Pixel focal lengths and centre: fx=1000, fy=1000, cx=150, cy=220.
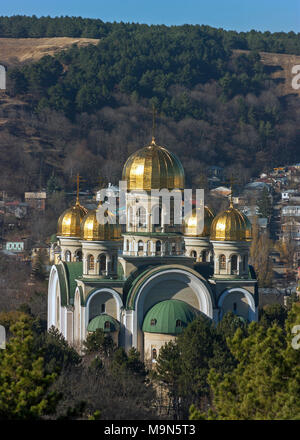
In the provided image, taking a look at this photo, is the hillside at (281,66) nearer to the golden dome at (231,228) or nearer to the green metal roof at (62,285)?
the green metal roof at (62,285)

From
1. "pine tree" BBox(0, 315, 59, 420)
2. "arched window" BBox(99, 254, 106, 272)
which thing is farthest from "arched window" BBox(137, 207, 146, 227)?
"pine tree" BBox(0, 315, 59, 420)

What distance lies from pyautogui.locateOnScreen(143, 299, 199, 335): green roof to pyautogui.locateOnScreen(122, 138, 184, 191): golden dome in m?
4.25

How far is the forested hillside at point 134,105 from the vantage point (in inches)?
3804

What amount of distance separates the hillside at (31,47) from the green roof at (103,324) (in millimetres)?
90004

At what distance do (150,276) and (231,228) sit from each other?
3134mm

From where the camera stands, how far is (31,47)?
417 feet

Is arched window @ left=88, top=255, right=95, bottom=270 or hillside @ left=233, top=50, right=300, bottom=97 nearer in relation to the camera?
arched window @ left=88, top=255, right=95, bottom=270

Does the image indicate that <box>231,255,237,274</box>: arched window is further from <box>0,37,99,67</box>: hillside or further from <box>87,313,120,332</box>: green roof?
<box>0,37,99,67</box>: hillside

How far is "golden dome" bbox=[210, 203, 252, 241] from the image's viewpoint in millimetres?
31688

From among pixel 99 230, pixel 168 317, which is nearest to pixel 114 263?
pixel 99 230

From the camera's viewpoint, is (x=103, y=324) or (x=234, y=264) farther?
(x=234, y=264)

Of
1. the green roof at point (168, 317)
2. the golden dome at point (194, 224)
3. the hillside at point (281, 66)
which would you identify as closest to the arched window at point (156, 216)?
the golden dome at point (194, 224)

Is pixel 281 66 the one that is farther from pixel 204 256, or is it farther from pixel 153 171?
pixel 153 171
